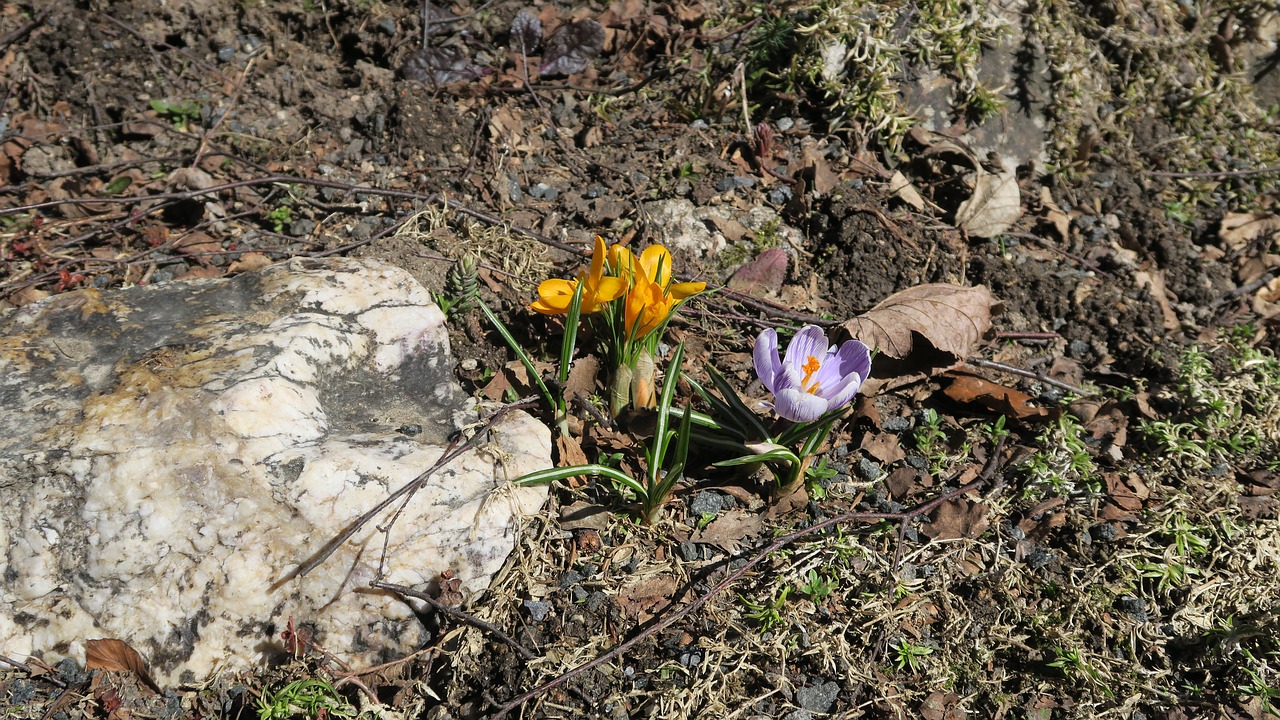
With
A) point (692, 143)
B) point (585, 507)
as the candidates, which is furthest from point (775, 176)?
point (585, 507)

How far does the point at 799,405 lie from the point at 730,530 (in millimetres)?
453

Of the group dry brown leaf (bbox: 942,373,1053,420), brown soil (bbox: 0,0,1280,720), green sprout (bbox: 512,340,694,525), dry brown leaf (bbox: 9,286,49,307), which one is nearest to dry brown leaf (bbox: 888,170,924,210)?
brown soil (bbox: 0,0,1280,720)

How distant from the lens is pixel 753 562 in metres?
2.22

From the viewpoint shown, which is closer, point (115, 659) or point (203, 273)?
point (115, 659)

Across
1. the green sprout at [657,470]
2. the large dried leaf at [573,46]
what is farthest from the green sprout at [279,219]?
the green sprout at [657,470]

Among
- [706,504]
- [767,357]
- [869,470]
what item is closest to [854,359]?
[767,357]

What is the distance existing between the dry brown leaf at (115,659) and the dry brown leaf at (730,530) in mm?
1360

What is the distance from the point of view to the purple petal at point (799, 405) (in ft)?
6.84

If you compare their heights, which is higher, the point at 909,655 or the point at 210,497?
the point at 210,497

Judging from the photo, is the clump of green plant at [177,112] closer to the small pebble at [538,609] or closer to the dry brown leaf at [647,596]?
the small pebble at [538,609]

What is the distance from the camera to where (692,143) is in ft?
10.9

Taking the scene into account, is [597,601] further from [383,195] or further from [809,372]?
[383,195]

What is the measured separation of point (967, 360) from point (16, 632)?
8.75 feet

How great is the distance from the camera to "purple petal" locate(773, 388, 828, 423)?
208cm
